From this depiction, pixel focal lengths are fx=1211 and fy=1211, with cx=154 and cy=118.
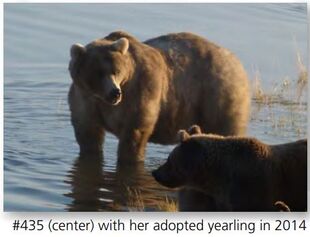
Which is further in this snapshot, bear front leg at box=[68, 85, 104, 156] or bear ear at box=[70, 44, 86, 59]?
bear front leg at box=[68, 85, 104, 156]

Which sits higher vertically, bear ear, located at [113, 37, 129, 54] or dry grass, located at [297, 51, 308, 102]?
bear ear, located at [113, 37, 129, 54]

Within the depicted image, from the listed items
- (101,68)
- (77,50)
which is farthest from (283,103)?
(77,50)

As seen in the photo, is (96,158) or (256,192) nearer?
(256,192)

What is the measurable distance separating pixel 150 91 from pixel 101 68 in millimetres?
720

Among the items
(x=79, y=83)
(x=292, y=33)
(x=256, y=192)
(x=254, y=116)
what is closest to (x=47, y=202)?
(x=79, y=83)

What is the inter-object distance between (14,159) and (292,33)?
12.9 ft

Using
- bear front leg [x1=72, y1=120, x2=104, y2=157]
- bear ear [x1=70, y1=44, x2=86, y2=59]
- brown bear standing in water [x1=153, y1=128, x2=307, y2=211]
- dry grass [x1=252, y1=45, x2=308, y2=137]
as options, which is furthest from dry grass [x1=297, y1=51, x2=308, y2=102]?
brown bear standing in water [x1=153, y1=128, x2=307, y2=211]

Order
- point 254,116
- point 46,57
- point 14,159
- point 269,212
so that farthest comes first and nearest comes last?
point 46,57
point 254,116
point 14,159
point 269,212

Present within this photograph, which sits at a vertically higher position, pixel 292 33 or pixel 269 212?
pixel 292 33

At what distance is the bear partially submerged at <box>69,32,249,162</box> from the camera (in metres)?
11.3

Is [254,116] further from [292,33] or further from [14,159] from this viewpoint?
[14,159]

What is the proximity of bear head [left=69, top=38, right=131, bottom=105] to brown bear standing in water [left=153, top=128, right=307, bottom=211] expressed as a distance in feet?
4.65

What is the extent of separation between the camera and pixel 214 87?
487 inches
